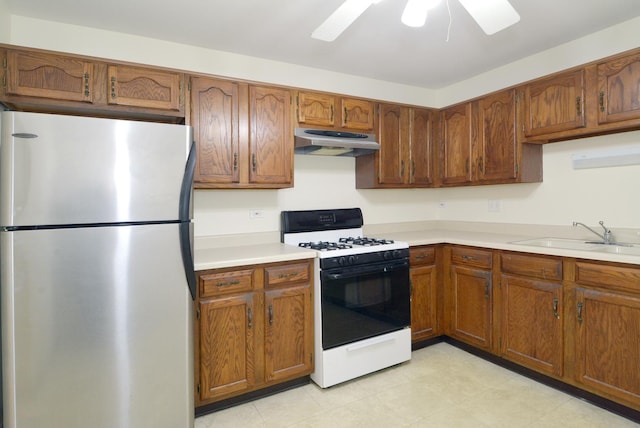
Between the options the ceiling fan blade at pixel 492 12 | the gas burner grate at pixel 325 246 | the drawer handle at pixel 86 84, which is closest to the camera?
the ceiling fan blade at pixel 492 12

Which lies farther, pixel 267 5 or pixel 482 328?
pixel 482 328

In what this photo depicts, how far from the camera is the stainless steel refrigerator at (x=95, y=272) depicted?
154 cm

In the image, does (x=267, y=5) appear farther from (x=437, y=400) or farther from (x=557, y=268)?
(x=437, y=400)

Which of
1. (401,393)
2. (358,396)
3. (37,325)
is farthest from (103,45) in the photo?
(401,393)

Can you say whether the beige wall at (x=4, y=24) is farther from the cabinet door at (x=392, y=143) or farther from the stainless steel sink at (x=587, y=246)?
the stainless steel sink at (x=587, y=246)

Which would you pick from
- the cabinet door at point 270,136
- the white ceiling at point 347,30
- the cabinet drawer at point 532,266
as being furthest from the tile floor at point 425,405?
the white ceiling at point 347,30

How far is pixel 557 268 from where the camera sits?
7.48 feet

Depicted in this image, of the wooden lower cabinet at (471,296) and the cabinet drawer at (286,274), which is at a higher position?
the cabinet drawer at (286,274)

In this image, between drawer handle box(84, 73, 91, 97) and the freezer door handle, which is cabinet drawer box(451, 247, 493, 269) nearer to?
the freezer door handle

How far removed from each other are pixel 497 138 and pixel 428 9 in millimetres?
1715

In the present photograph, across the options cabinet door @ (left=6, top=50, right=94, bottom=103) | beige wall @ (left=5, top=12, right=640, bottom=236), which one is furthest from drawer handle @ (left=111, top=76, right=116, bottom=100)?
beige wall @ (left=5, top=12, right=640, bottom=236)

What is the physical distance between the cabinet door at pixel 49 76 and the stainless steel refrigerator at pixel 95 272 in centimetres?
58

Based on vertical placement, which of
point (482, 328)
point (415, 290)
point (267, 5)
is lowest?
point (482, 328)

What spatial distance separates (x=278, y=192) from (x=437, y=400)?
1.92 m
